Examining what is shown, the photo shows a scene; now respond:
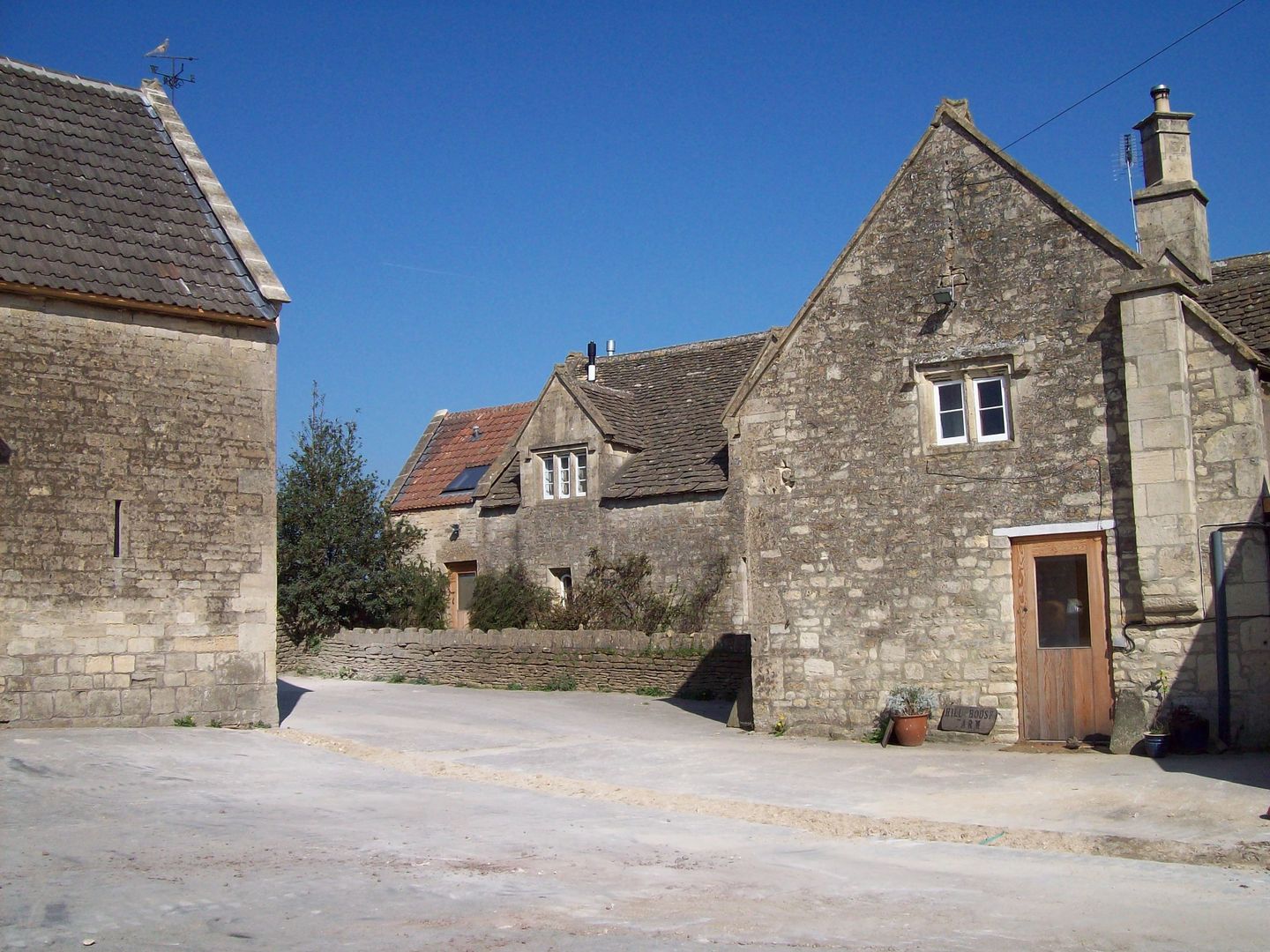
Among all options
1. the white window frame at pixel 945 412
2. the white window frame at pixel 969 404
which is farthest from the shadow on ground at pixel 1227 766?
the white window frame at pixel 945 412

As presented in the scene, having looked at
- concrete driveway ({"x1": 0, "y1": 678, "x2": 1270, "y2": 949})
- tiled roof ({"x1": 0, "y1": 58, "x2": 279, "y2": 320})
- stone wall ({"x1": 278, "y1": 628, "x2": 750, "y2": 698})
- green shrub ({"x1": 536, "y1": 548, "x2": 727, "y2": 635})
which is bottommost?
concrete driveway ({"x1": 0, "y1": 678, "x2": 1270, "y2": 949})

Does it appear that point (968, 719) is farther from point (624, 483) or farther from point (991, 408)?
point (624, 483)

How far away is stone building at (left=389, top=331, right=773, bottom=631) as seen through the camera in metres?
24.5

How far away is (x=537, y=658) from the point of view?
23.1m

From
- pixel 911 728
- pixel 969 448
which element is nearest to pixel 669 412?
pixel 969 448

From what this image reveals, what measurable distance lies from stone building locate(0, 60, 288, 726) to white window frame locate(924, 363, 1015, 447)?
888 centimetres

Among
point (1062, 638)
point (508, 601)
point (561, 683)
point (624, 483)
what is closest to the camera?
point (1062, 638)

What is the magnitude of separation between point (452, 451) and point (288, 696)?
15.0 metres

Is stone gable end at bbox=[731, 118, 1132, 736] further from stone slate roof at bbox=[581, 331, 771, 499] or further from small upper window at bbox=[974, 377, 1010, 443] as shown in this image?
stone slate roof at bbox=[581, 331, 771, 499]

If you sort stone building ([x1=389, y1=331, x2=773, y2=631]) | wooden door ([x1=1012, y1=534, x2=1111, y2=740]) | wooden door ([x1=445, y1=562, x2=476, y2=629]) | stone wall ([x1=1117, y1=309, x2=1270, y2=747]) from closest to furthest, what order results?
stone wall ([x1=1117, y1=309, x2=1270, y2=747]), wooden door ([x1=1012, y1=534, x2=1111, y2=740]), stone building ([x1=389, y1=331, x2=773, y2=631]), wooden door ([x1=445, y1=562, x2=476, y2=629])

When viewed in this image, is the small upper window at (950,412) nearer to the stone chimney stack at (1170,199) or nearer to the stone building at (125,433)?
the stone chimney stack at (1170,199)

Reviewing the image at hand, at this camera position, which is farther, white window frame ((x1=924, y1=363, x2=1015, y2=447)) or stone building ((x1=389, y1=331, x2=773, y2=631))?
stone building ((x1=389, y1=331, x2=773, y2=631))

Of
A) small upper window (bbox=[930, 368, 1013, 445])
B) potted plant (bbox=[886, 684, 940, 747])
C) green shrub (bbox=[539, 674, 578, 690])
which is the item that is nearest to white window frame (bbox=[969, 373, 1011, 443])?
small upper window (bbox=[930, 368, 1013, 445])

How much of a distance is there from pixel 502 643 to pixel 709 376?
27.8 ft
